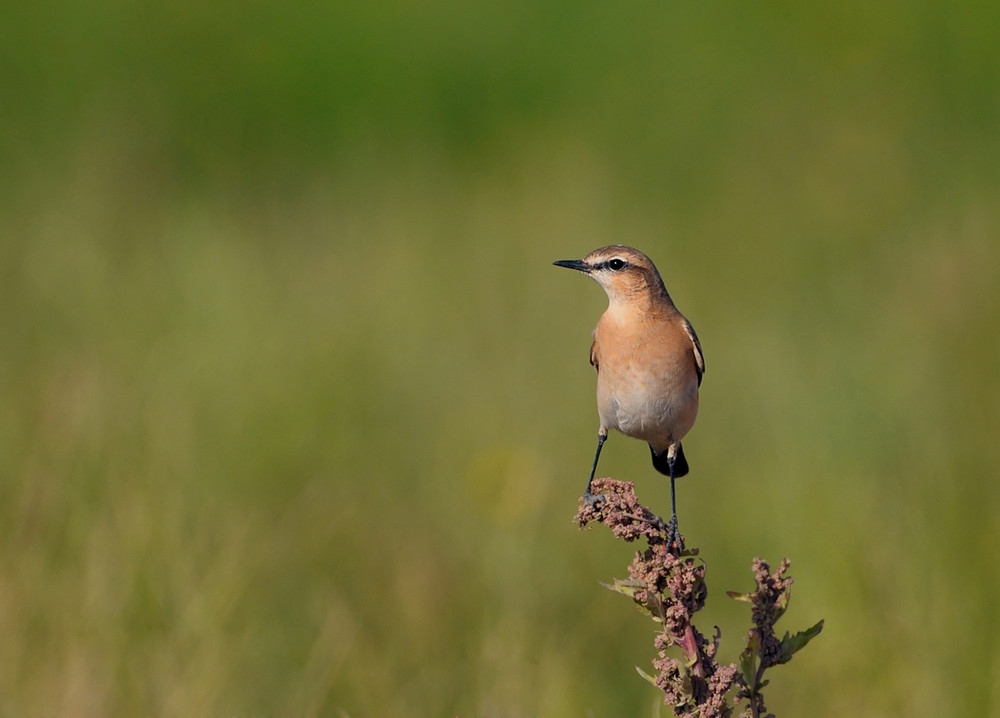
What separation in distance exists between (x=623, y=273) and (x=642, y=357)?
0.80ft

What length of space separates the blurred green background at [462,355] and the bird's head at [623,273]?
1.22 m

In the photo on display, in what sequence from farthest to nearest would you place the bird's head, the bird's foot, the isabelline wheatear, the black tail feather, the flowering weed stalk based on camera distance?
the black tail feather
the bird's head
the isabelline wheatear
the bird's foot
the flowering weed stalk

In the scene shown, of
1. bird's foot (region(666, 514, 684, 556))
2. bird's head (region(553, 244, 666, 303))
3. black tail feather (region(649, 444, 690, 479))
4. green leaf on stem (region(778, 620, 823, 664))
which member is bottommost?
green leaf on stem (region(778, 620, 823, 664))

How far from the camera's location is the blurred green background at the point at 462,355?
4.59 metres

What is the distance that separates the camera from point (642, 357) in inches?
133

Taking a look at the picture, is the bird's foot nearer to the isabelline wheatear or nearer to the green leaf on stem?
the green leaf on stem

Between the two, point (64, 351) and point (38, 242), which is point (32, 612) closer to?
point (64, 351)

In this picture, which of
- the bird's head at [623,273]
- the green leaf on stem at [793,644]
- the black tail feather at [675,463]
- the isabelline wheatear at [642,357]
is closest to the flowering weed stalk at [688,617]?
the green leaf on stem at [793,644]

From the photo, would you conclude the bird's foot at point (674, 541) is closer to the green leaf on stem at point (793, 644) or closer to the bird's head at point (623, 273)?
the green leaf on stem at point (793, 644)

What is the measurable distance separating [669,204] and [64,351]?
583cm

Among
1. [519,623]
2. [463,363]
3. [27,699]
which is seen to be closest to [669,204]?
[463,363]

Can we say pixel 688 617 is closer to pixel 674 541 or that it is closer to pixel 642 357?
pixel 674 541

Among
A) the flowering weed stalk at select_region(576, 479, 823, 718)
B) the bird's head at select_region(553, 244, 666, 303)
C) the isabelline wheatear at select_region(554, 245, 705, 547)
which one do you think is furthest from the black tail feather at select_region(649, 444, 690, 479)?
the flowering weed stalk at select_region(576, 479, 823, 718)

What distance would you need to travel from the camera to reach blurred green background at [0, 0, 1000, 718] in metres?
4.59
